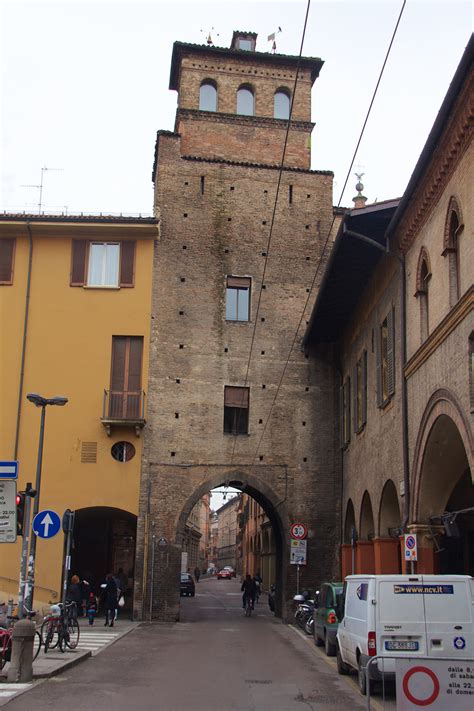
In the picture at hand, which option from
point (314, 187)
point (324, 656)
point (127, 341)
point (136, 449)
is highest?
point (314, 187)

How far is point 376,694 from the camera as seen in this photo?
1218cm

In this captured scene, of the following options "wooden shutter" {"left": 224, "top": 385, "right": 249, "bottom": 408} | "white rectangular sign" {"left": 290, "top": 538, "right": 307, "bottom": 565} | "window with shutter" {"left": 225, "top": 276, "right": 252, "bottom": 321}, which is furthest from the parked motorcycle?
"window with shutter" {"left": 225, "top": 276, "right": 252, "bottom": 321}

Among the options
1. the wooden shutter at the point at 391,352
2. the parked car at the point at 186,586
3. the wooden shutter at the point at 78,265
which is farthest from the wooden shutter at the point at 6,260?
the parked car at the point at 186,586

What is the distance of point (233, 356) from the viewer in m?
29.4

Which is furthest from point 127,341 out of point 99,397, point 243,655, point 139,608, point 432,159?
point 432,159

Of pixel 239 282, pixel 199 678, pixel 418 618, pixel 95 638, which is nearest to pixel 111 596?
pixel 95 638

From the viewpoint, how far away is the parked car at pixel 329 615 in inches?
727

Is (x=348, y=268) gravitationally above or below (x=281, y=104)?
below

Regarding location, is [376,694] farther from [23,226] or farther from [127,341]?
[23,226]

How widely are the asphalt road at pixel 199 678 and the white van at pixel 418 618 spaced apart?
3.28ft

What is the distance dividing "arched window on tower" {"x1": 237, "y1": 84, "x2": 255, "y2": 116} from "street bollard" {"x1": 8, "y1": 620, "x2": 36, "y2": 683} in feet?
79.6

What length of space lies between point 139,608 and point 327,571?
20.6 ft

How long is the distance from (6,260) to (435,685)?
79.6 feet

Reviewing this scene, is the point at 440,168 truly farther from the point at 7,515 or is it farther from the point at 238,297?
the point at 238,297
